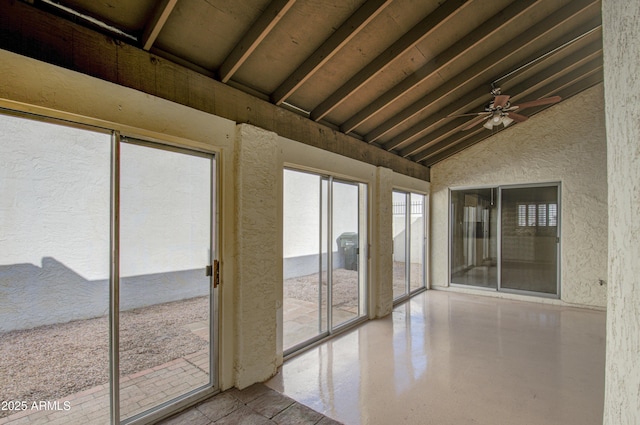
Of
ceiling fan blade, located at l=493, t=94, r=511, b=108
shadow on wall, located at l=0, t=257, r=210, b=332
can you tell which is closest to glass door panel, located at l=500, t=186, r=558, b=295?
ceiling fan blade, located at l=493, t=94, r=511, b=108

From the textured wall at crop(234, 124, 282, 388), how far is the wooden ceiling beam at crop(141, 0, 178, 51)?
87 cm

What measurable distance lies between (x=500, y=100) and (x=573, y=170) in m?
2.80

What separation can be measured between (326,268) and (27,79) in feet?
10.1

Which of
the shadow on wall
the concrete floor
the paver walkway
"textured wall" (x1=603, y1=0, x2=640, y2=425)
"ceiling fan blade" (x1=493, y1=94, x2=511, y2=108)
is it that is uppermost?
"ceiling fan blade" (x1=493, y1=94, x2=511, y2=108)

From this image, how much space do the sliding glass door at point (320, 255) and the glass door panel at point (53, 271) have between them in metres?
1.69

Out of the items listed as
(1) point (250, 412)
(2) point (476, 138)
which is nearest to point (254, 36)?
(1) point (250, 412)

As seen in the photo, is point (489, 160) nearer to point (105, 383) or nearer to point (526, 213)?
point (526, 213)

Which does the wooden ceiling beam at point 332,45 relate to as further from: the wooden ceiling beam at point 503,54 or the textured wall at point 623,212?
the textured wall at point 623,212

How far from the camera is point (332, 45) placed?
98.3 inches

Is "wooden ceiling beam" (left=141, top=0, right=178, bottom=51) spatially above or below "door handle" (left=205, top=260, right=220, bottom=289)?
above

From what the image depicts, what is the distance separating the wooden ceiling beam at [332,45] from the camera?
7.39 feet

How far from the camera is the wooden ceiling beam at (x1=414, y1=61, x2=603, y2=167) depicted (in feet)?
14.8

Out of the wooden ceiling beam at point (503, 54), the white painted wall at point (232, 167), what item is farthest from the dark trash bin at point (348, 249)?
the wooden ceiling beam at point (503, 54)

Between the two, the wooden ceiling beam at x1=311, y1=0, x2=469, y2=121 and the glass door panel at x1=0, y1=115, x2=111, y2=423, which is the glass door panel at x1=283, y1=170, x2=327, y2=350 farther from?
the glass door panel at x1=0, y1=115, x2=111, y2=423
